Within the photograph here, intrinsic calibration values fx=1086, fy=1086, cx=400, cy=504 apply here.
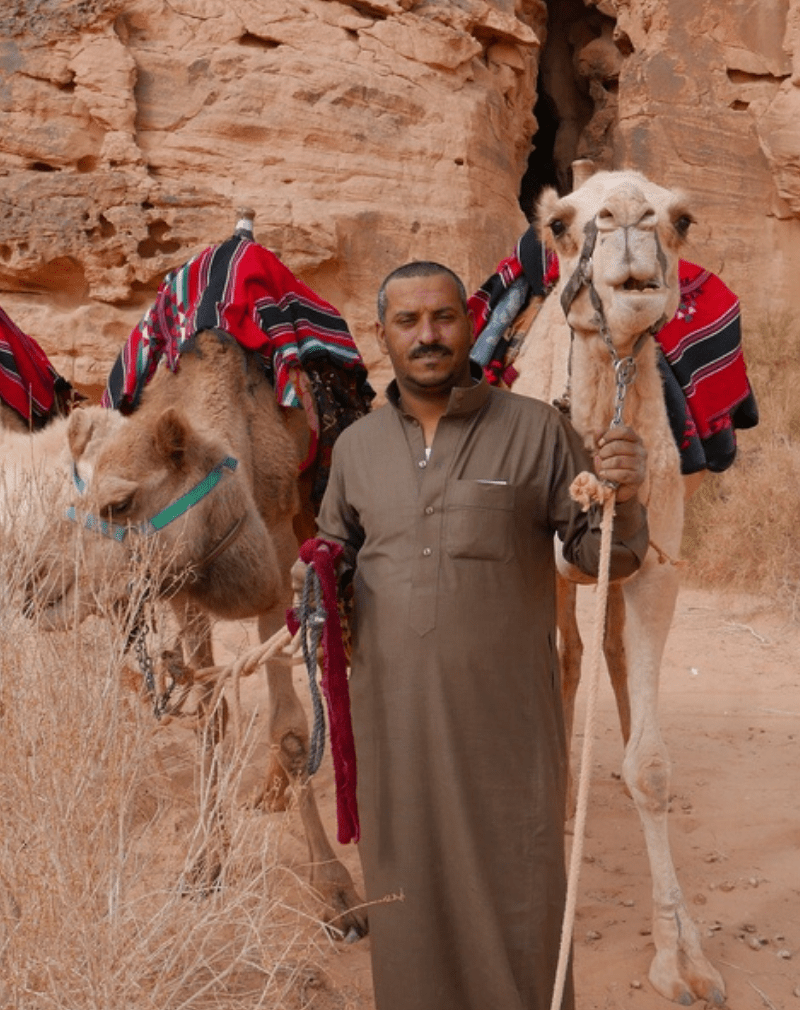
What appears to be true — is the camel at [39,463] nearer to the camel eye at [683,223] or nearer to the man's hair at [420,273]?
the man's hair at [420,273]

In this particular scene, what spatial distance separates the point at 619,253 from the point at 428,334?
1.94ft

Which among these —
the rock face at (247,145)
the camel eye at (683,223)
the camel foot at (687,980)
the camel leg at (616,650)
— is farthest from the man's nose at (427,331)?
the rock face at (247,145)

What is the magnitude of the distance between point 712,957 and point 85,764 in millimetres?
2194

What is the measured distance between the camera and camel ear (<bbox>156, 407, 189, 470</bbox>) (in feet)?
11.7

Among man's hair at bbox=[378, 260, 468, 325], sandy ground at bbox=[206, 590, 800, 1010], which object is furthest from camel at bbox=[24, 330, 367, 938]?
man's hair at bbox=[378, 260, 468, 325]

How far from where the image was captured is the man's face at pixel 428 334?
2.56 meters

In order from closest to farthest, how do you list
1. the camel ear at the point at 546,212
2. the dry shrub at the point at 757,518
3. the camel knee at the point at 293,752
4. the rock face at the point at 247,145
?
the camel ear at the point at 546,212 < the camel knee at the point at 293,752 < the dry shrub at the point at 757,518 < the rock face at the point at 247,145

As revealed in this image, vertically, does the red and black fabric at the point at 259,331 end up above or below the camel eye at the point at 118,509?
above

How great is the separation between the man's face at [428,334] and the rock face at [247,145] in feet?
22.8

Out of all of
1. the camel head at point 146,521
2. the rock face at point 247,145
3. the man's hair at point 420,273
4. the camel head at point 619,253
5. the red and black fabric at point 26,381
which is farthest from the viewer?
the rock face at point 247,145

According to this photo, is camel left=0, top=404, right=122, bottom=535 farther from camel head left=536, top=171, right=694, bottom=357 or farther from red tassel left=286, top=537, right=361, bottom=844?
camel head left=536, top=171, right=694, bottom=357

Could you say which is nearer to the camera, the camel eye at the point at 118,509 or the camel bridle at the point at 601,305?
the camel bridle at the point at 601,305

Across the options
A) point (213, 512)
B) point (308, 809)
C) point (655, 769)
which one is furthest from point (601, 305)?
point (308, 809)

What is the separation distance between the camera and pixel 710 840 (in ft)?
15.4
